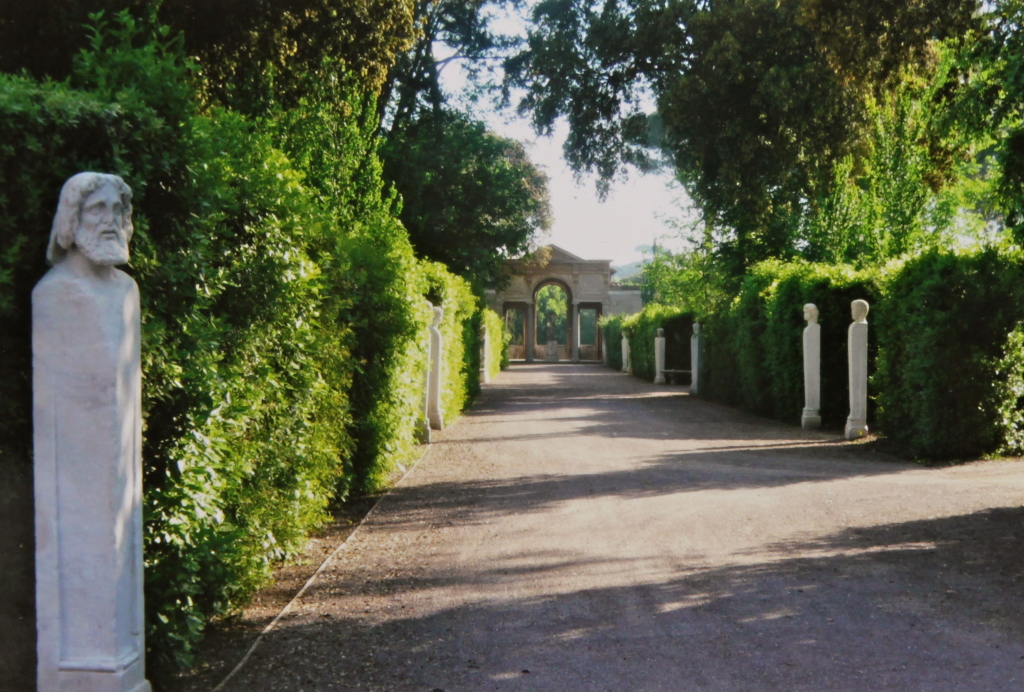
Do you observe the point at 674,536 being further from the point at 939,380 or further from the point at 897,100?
the point at 897,100

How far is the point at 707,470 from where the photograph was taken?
11562mm

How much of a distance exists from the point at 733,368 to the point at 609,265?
4231 centimetres

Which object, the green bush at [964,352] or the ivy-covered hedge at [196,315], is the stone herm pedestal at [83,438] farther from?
the green bush at [964,352]

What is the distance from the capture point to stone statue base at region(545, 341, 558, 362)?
67812 millimetres

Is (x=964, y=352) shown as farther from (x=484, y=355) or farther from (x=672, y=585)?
(x=484, y=355)

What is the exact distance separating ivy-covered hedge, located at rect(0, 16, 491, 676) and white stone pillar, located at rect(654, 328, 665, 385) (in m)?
27.1

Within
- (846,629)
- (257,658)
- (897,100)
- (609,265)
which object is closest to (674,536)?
(846,629)

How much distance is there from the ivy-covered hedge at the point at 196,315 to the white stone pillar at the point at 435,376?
301 inches

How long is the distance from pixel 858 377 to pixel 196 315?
1264 centimetres

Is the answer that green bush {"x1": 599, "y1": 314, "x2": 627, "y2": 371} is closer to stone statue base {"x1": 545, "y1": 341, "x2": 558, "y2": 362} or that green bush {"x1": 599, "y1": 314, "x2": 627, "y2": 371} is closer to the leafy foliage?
stone statue base {"x1": 545, "y1": 341, "x2": 558, "y2": 362}

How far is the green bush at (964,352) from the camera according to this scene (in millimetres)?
11961

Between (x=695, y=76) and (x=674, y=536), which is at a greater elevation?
(x=695, y=76)

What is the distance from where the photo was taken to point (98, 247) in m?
3.59

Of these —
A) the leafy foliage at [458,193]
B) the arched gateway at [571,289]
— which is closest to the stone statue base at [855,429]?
the leafy foliage at [458,193]
